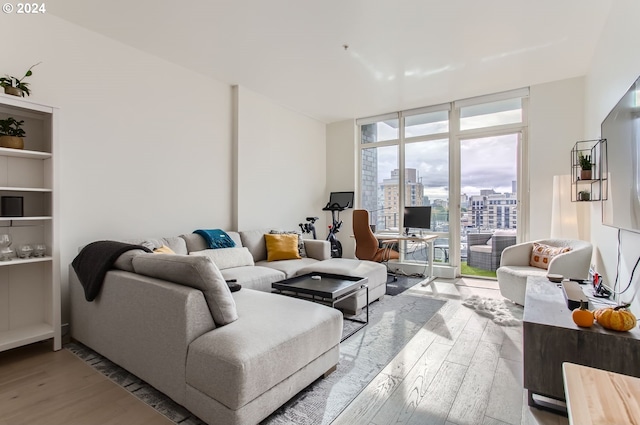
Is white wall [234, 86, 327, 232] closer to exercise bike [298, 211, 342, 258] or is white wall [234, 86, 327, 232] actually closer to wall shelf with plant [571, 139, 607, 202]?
exercise bike [298, 211, 342, 258]

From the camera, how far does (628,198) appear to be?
185cm

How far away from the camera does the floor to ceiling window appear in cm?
496

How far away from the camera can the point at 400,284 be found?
15.8 ft

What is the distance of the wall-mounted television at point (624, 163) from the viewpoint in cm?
171

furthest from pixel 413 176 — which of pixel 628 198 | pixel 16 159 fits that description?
pixel 16 159

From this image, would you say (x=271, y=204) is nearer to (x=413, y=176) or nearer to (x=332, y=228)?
(x=332, y=228)

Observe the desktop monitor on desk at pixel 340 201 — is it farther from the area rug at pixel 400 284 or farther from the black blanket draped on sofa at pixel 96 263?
the black blanket draped on sofa at pixel 96 263

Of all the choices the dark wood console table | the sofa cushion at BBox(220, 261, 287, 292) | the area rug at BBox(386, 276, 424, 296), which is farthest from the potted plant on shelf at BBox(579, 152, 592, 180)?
the sofa cushion at BBox(220, 261, 287, 292)

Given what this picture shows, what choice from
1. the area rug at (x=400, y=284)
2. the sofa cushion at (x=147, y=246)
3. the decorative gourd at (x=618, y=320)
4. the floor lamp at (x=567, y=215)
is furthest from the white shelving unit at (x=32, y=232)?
the floor lamp at (x=567, y=215)

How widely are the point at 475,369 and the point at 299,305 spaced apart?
1337mm

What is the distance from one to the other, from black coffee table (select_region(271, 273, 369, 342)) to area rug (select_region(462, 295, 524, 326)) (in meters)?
1.34

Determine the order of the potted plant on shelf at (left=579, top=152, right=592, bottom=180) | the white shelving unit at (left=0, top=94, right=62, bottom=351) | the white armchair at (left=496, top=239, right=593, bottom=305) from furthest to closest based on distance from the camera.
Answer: the white armchair at (left=496, top=239, right=593, bottom=305) → the potted plant on shelf at (left=579, top=152, right=592, bottom=180) → the white shelving unit at (left=0, top=94, right=62, bottom=351)

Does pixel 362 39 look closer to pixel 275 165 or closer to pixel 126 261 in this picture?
pixel 275 165

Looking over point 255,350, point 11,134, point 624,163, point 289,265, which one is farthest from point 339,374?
point 11,134
